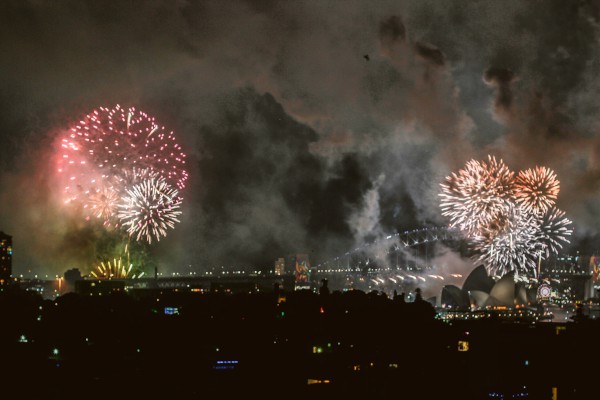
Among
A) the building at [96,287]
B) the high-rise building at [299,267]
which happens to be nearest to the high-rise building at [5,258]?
the building at [96,287]

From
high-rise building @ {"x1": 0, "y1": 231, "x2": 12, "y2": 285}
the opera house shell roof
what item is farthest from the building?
the opera house shell roof

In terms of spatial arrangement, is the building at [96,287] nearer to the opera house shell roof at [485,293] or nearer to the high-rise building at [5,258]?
the high-rise building at [5,258]

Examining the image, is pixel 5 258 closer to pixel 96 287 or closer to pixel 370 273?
pixel 96 287

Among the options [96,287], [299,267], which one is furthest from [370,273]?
[96,287]

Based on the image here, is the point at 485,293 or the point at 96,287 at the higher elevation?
the point at 485,293

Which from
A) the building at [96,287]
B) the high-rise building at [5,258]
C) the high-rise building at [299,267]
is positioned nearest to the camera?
the building at [96,287]

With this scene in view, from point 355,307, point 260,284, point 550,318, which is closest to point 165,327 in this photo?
point 355,307

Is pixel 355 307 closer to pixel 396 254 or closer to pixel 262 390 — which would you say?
pixel 262 390
